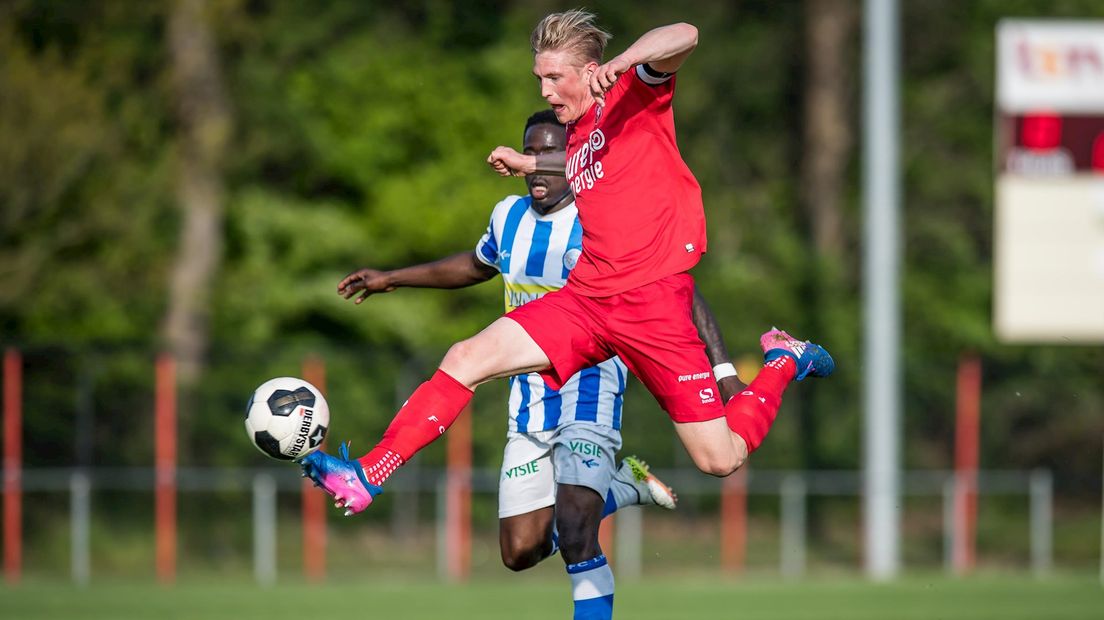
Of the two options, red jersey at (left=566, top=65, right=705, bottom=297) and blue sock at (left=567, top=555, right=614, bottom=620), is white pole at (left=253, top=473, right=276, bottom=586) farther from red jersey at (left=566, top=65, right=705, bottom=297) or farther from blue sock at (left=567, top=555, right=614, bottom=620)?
red jersey at (left=566, top=65, right=705, bottom=297)

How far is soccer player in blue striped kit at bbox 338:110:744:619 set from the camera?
7.17 m

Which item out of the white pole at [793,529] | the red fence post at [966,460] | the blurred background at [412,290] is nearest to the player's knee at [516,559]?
the blurred background at [412,290]

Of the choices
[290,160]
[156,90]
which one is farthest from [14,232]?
[290,160]

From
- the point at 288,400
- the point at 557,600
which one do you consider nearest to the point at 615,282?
the point at 288,400

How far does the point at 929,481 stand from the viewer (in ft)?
60.1

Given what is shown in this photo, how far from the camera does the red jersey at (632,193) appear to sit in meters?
6.41

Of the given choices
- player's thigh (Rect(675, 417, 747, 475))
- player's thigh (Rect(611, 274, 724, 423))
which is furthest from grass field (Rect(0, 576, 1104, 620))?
player's thigh (Rect(611, 274, 724, 423))

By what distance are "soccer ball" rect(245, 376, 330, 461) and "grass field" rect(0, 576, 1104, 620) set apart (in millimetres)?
6196

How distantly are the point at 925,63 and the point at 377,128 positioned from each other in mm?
9963

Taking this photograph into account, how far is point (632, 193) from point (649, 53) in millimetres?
777

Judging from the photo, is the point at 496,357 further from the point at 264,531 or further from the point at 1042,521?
the point at 1042,521

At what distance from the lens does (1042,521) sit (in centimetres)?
1809

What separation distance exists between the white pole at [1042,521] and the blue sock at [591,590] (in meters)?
12.2

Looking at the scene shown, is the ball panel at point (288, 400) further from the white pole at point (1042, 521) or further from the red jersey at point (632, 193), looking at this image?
the white pole at point (1042, 521)
